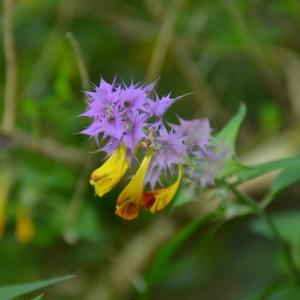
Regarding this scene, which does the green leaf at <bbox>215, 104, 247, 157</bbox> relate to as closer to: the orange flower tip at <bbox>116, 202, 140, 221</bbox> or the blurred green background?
the orange flower tip at <bbox>116, 202, 140, 221</bbox>

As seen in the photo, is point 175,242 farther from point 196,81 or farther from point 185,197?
point 196,81

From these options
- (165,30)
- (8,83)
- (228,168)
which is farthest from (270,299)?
(165,30)

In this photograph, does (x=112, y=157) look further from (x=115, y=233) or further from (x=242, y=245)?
(x=242, y=245)

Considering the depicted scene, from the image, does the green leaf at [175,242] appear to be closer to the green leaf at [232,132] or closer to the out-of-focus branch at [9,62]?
the green leaf at [232,132]

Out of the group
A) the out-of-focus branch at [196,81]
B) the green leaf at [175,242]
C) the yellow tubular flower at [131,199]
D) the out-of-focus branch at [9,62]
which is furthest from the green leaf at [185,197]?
the out-of-focus branch at [196,81]

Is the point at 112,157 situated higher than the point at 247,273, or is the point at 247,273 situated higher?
the point at 247,273

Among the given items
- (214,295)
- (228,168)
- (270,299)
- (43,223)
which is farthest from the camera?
(214,295)

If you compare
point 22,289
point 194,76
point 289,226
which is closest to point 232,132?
point 22,289
